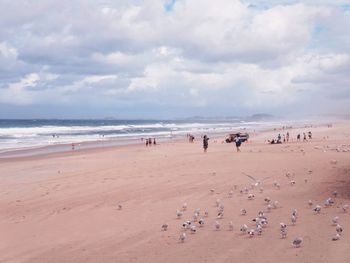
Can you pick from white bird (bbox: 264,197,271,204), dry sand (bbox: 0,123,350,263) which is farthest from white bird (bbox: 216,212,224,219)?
white bird (bbox: 264,197,271,204)

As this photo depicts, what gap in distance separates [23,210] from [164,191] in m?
4.46

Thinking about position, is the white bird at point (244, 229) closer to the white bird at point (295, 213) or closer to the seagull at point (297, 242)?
the seagull at point (297, 242)

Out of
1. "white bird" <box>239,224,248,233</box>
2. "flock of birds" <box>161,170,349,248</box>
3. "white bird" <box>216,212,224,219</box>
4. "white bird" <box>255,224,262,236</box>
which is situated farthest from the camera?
"white bird" <box>216,212,224,219</box>

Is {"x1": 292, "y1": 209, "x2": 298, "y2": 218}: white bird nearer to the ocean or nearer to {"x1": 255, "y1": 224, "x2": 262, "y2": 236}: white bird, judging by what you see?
{"x1": 255, "y1": 224, "x2": 262, "y2": 236}: white bird

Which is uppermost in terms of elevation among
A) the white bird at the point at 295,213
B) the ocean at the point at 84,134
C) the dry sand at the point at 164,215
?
the white bird at the point at 295,213

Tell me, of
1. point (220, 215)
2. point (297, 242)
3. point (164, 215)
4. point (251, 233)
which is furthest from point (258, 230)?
point (164, 215)

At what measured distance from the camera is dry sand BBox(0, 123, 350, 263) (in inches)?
355

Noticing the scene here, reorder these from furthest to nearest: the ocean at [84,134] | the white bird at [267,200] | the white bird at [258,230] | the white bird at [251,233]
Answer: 1. the ocean at [84,134]
2. the white bird at [267,200]
3. the white bird at [258,230]
4. the white bird at [251,233]

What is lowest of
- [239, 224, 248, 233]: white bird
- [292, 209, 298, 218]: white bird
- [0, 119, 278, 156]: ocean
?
[0, 119, 278, 156]: ocean

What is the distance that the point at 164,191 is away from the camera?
1606cm

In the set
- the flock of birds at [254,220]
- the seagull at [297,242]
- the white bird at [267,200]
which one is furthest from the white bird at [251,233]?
the white bird at [267,200]

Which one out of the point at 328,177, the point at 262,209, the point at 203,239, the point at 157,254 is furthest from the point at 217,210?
the point at 328,177

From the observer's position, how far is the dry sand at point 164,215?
29.6 feet

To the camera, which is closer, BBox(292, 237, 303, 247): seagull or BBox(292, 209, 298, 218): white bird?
BBox(292, 237, 303, 247): seagull
